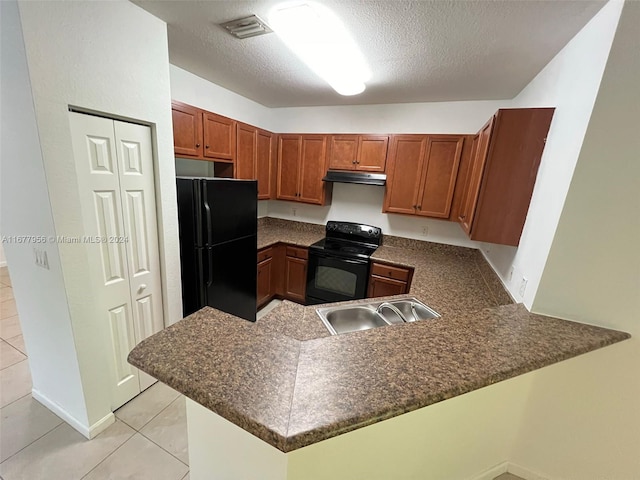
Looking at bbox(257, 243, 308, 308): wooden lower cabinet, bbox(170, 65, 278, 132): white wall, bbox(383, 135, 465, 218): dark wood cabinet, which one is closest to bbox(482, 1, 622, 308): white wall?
bbox(383, 135, 465, 218): dark wood cabinet

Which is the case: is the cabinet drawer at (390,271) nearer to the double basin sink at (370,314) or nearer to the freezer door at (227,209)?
the double basin sink at (370,314)

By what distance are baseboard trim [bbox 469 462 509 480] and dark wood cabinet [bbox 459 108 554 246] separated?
1.19 metres

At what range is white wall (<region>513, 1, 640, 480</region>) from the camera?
975 millimetres

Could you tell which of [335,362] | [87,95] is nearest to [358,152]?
[87,95]

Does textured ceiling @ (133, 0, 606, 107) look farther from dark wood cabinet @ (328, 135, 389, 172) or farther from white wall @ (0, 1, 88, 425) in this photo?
white wall @ (0, 1, 88, 425)

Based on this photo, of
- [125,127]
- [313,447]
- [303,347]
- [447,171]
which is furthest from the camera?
[447,171]

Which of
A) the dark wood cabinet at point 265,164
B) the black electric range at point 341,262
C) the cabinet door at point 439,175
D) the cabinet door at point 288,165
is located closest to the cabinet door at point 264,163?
the dark wood cabinet at point 265,164

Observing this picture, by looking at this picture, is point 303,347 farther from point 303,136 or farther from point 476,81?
point 303,136

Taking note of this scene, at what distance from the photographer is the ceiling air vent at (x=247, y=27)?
147 cm

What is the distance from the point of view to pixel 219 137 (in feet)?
8.07

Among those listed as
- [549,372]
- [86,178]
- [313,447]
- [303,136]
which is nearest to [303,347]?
[313,447]

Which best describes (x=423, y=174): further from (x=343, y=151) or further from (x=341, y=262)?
(x=341, y=262)

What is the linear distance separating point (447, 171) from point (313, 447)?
2621 millimetres

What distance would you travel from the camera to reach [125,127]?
1.51 m
